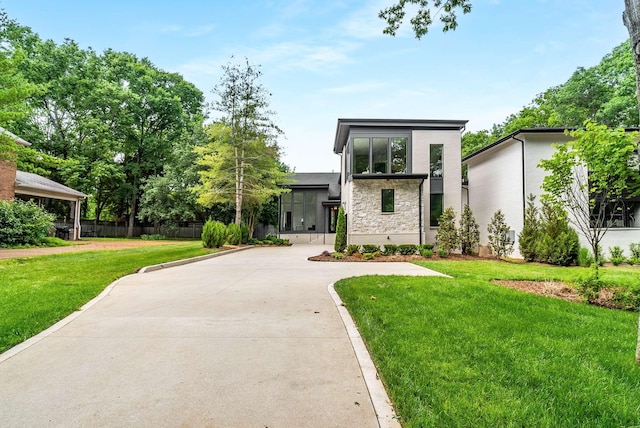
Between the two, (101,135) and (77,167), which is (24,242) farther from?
(101,135)

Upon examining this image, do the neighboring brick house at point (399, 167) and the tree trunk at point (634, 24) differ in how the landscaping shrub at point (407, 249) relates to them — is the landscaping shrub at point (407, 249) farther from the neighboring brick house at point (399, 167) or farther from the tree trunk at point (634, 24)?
the tree trunk at point (634, 24)

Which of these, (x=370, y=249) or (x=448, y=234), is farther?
(x=448, y=234)

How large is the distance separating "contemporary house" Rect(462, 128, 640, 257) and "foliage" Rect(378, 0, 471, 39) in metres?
10.1

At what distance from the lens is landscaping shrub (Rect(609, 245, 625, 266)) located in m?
12.5

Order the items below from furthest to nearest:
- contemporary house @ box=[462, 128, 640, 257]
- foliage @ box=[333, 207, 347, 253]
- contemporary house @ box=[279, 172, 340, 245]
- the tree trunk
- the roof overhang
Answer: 1. contemporary house @ box=[279, 172, 340, 245]
2. the roof overhang
3. foliage @ box=[333, 207, 347, 253]
4. contemporary house @ box=[462, 128, 640, 257]
5. the tree trunk

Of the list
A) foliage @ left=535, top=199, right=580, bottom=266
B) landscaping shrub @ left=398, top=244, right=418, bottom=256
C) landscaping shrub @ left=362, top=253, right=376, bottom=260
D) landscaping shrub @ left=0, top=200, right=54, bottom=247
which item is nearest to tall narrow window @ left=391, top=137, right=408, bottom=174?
landscaping shrub @ left=398, top=244, right=418, bottom=256

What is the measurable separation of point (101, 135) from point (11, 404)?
31495 mm

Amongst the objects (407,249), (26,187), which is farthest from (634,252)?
(26,187)

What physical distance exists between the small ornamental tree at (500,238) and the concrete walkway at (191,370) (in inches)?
469

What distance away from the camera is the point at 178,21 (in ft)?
35.5

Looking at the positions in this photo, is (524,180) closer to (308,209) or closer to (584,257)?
(584,257)

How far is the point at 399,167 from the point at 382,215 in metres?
2.95

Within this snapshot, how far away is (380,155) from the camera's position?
1739cm

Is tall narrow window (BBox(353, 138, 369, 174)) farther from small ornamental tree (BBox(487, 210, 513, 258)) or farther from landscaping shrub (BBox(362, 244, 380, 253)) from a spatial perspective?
small ornamental tree (BBox(487, 210, 513, 258))
